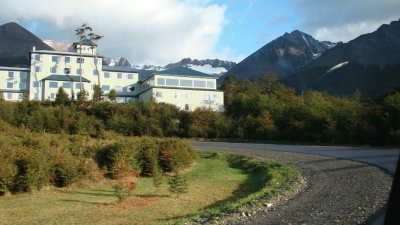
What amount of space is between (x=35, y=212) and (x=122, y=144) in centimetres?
831

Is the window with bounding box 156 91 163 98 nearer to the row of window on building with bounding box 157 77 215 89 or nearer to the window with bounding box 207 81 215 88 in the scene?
the row of window on building with bounding box 157 77 215 89

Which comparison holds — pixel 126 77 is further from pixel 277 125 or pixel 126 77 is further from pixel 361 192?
pixel 361 192

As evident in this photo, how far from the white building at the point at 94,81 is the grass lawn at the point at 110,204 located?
53595 millimetres

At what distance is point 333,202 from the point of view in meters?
10.6

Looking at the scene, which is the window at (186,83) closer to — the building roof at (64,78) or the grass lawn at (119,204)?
the building roof at (64,78)

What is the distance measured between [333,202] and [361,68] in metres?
128

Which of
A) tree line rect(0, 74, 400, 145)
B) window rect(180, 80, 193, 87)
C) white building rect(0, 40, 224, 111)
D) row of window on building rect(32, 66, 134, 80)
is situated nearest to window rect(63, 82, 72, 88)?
white building rect(0, 40, 224, 111)

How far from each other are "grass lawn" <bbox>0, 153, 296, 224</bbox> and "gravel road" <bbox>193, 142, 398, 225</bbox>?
187cm

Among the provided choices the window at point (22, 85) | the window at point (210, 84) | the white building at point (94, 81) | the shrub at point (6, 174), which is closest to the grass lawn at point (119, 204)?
the shrub at point (6, 174)

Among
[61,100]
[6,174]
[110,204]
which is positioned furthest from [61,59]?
[110,204]

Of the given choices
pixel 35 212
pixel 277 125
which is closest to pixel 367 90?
pixel 277 125

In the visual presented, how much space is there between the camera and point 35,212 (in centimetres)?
1206

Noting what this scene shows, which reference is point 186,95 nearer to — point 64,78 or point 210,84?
point 210,84

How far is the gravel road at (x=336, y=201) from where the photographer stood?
8.97 m
